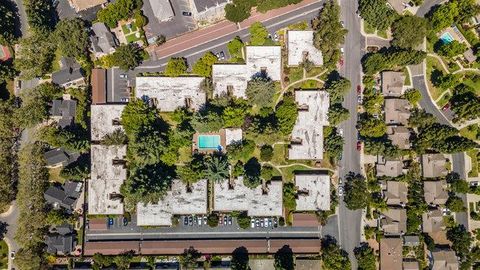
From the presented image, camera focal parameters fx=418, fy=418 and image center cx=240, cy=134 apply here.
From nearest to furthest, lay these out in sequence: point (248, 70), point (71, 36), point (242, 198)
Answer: point (71, 36), point (242, 198), point (248, 70)

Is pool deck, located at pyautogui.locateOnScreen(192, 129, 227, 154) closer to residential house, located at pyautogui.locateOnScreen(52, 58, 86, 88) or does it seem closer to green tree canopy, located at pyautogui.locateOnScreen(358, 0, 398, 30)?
residential house, located at pyautogui.locateOnScreen(52, 58, 86, 88)

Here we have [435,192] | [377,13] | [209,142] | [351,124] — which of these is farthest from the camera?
[351,124]

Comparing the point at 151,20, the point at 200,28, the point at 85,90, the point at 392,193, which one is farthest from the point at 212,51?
the point at 392,193

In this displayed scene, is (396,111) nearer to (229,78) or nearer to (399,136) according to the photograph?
(399,136)

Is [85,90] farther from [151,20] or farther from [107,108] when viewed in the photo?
[151,20]

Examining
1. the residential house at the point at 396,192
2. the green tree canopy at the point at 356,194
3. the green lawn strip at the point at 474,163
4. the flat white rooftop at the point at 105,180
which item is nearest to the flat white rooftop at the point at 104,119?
the flat white rooftop at the point at 105,180

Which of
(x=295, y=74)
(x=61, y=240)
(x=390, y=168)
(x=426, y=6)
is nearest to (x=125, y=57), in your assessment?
(x=295, y=74)

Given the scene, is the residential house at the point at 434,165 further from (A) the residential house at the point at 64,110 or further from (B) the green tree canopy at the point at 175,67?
(A) the residential house at the point at 64,110
